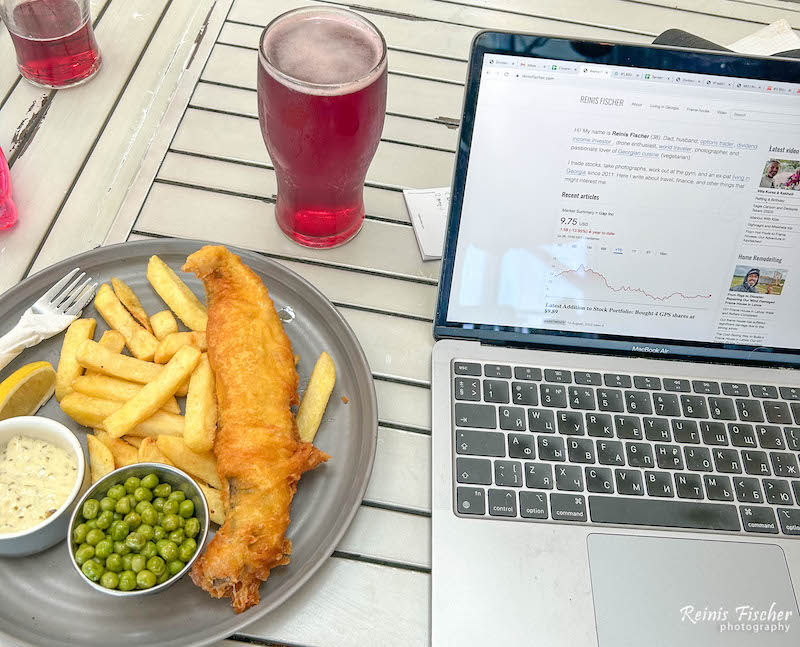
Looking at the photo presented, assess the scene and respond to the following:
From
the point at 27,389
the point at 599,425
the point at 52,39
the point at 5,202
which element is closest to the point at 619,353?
the point at 599,425

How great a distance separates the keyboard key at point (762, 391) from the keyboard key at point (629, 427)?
241 mm

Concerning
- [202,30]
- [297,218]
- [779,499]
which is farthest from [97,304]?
[779,499]

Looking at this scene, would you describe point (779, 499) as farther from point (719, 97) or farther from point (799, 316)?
point (719, 97)

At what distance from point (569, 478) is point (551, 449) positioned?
0.06m

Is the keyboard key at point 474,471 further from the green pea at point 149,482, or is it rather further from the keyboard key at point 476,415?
the green pea at point 149,482

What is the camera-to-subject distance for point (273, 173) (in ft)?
5.53

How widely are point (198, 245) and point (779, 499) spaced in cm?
113

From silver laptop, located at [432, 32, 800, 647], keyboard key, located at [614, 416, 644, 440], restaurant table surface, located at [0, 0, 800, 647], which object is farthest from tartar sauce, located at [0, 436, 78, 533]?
keyboard key, located at [614, 416, 644, 440]

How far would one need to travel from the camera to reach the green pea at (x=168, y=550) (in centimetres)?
103

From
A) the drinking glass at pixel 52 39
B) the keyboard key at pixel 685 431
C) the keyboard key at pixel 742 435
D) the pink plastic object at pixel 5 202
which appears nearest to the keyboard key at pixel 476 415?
the keyboard key at pixel 685 431

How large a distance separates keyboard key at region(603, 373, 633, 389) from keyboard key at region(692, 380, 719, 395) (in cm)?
12

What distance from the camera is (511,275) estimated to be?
51.2 inches

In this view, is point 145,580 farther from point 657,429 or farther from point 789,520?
point 789,520

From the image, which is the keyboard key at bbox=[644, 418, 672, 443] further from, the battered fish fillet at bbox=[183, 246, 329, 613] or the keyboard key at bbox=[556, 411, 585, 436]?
the battered fish fillet at bbox=[183, 246, 329, 613]
